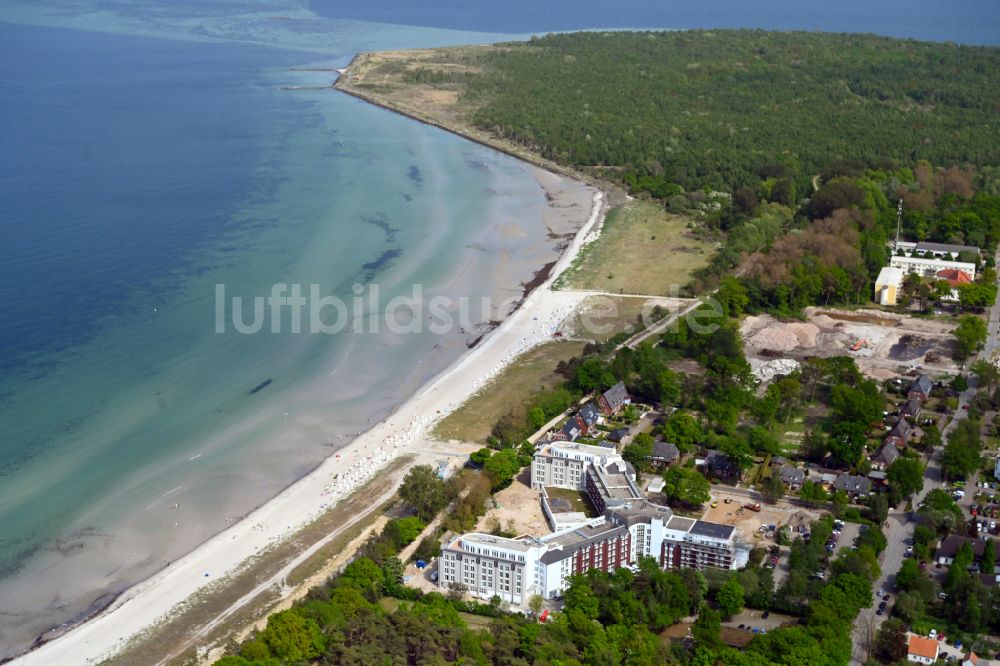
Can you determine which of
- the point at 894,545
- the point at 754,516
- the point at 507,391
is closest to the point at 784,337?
the point at 507,391

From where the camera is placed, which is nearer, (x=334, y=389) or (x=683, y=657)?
(x=683, y=657)

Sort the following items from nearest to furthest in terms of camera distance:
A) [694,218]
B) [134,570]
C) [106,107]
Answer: [134,570] < [694,218] < [106,107]

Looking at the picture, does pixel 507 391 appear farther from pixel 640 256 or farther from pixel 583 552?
pixel 640 256

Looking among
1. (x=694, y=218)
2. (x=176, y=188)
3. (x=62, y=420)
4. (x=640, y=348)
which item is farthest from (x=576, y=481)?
(x=176, y=188)

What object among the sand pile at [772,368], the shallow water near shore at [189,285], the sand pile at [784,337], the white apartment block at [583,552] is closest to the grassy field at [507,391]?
the shallow water near shore at [189,285]

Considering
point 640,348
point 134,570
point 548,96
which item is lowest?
point 134,570

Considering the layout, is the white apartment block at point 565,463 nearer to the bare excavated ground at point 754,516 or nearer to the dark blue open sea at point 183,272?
the bare excavated ground at point 754,516

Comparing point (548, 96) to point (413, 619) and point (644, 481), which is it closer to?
point (644, 481)

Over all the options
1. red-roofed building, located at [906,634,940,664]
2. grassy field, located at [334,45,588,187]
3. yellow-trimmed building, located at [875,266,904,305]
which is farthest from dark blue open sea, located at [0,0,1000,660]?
red-roofed building, located at [906,634,940,664]
